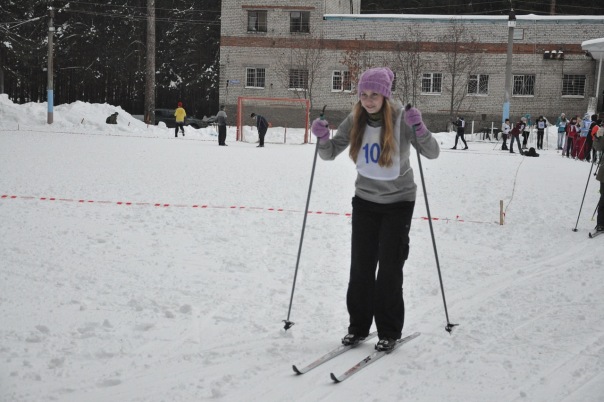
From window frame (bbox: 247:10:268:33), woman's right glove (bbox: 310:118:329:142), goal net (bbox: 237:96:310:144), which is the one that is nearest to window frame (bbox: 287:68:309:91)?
window frame (bbox: 247:10:268:33)

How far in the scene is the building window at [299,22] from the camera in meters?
43.9

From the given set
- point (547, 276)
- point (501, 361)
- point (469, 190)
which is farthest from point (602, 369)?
point (469, 190)

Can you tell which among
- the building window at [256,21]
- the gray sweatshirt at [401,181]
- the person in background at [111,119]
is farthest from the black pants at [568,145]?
the building window at [256,21]

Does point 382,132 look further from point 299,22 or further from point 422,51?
point 299,22

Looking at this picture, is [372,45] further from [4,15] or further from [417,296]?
[417,296]

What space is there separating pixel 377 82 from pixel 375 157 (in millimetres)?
473

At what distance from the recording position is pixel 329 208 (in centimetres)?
1088

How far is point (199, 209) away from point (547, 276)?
5.29m

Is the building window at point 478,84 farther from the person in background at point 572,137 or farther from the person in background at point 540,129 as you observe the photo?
the person in background at point 572,137

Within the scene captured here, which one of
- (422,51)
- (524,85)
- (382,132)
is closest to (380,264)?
(382,132)

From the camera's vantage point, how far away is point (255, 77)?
4450 cm

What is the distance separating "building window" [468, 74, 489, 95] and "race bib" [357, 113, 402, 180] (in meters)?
40.4

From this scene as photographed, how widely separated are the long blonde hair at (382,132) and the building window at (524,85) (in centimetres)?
4081

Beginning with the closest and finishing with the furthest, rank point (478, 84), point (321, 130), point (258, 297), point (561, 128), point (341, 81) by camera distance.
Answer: point (321, 130) < point (258, 297) < point (561, 128) < point (478, 84) < point (341, 81)
